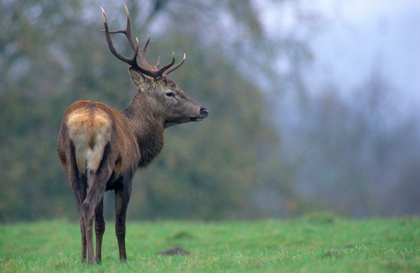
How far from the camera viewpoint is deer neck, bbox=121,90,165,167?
10.1 metres

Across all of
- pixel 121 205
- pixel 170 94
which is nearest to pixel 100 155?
pixel 121 205

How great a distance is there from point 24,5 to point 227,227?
12597 millimetres

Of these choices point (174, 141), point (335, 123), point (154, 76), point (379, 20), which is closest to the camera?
point (154, 76)

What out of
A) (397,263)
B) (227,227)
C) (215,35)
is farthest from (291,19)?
(397,263)

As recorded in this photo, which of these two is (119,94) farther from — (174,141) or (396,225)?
(396,225)

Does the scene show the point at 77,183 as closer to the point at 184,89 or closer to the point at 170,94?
the point at 170,94

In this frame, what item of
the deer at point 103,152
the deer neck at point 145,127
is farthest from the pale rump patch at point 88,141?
the deer neck at point 145,127

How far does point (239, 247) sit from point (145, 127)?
317cm

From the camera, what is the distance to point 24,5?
23125 millimetres

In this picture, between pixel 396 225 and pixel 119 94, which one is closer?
pixel 396 225

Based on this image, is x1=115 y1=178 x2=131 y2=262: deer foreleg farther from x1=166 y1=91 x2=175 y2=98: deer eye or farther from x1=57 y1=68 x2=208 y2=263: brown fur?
x1=166 y1=91 x2=175 y2=98: deer eye

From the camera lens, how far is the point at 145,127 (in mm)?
10297

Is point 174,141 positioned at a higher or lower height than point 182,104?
higher

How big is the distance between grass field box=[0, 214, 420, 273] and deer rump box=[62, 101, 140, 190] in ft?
3.72
